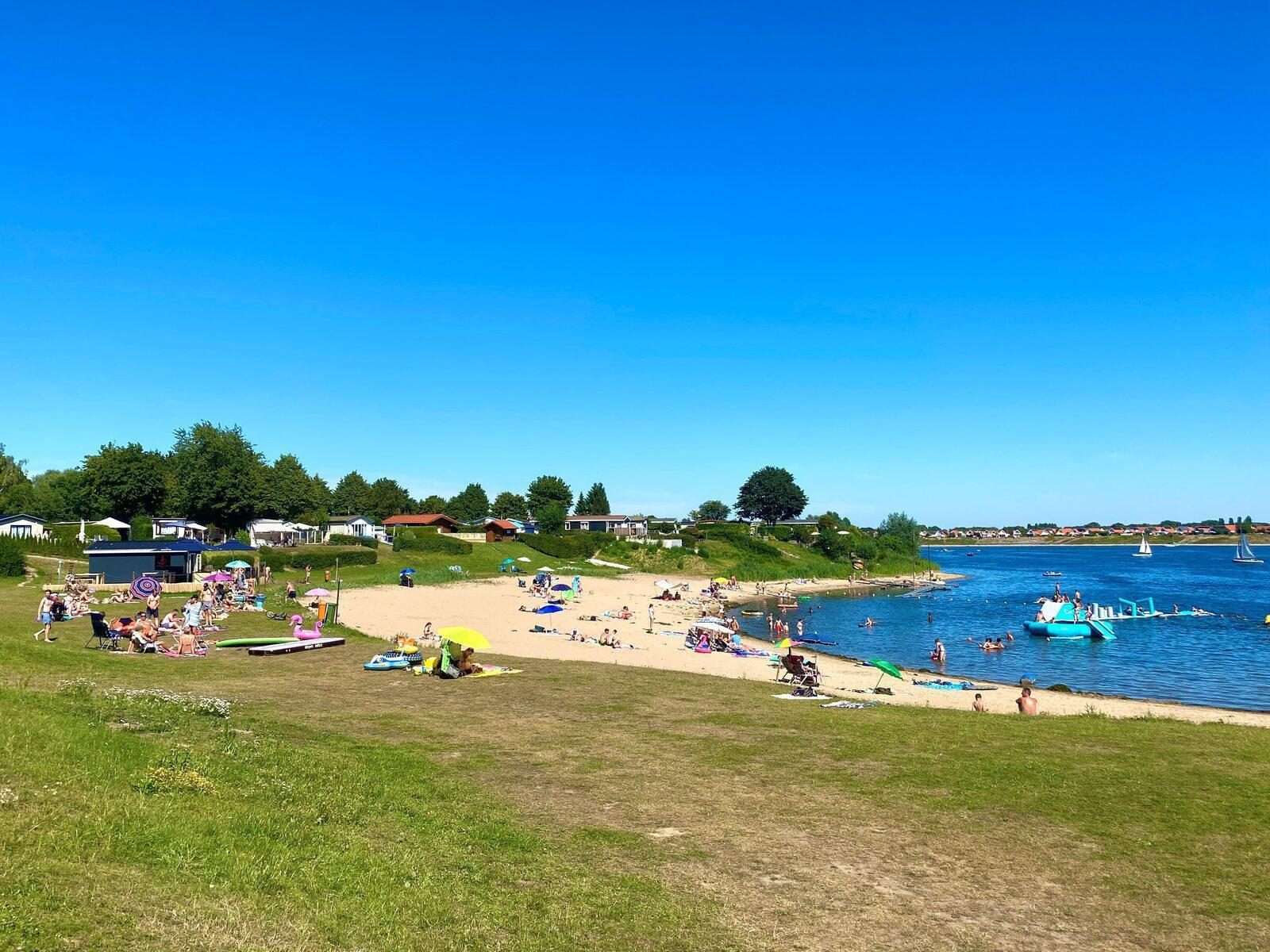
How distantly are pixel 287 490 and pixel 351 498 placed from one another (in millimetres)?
57678

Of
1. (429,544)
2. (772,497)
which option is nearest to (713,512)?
(772,497)

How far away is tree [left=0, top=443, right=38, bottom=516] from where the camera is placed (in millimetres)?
98956

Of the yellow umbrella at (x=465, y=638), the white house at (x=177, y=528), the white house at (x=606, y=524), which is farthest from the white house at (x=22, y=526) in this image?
the white house at (x=606, y=524)

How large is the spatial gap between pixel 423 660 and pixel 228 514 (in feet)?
233

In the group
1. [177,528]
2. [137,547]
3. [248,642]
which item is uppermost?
[177,528]

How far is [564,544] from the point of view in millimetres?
101500

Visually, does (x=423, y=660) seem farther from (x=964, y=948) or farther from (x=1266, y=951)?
(x=1266, y=951)

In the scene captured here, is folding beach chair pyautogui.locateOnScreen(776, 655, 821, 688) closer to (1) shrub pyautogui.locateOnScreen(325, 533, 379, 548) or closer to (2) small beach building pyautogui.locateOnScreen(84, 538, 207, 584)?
(2) small beach building pyautogui.locateOnScreen(84, 538, 207, 584)

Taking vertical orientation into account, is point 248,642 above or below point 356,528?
below

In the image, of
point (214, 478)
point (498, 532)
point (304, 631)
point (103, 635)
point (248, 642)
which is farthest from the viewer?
point (498, 532)

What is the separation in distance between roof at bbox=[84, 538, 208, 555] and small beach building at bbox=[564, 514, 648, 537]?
312 ft

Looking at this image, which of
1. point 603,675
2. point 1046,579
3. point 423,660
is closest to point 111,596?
point 423,660

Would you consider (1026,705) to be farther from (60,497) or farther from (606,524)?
(606,524)

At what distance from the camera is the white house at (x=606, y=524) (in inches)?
5778
